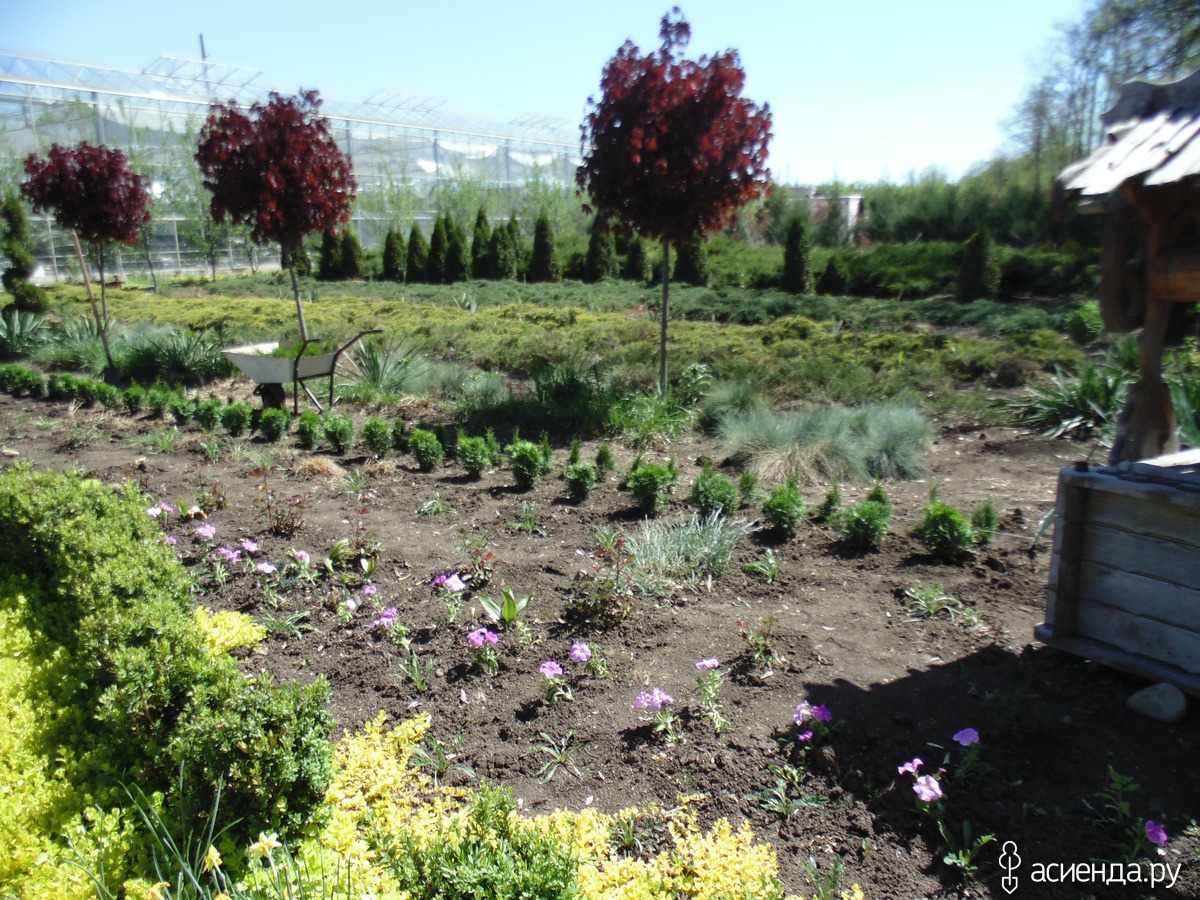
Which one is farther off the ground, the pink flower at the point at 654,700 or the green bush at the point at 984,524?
the green bush at the point at 984,524

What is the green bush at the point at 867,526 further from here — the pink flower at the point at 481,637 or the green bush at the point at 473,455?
the green bush at the point at 473,455

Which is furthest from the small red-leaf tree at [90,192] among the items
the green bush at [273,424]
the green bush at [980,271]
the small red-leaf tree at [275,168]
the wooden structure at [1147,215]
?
the green bush at [980,271]

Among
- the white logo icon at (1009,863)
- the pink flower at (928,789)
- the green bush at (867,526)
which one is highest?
the green bush at (867,526)

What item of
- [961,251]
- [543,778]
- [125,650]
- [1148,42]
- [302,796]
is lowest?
[543,778]

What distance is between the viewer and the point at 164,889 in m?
2.06

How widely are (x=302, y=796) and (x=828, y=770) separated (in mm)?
1561

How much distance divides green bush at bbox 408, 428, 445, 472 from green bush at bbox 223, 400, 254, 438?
2.01 m

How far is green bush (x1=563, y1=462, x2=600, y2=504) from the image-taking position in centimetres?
525

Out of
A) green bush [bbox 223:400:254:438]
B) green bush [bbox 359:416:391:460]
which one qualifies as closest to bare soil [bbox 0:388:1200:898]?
green bush [bbox 359:416:391:460]

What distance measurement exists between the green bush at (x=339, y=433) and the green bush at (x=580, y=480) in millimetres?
2217

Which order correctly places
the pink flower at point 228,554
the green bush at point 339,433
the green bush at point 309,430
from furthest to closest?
the green bush at point 309,430
the green bush at point 339,433
the pink flower at point 228,554

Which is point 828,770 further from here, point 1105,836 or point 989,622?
point 989,622

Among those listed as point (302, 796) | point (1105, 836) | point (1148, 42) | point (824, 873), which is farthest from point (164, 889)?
point (1148, 42)

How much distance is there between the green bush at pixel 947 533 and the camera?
4.07 metres
